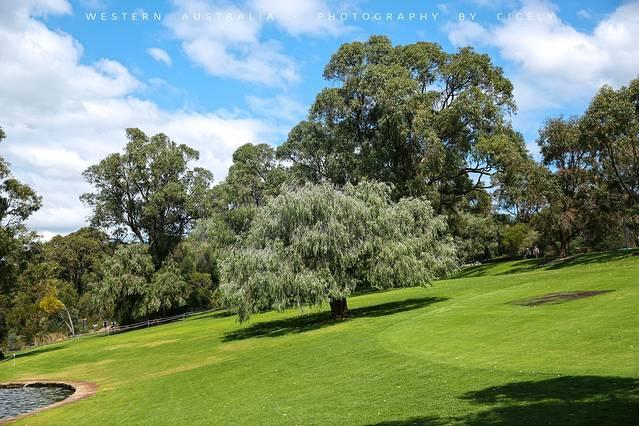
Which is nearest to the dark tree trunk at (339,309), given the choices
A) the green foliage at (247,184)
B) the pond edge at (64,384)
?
the pond edge at (64,384)

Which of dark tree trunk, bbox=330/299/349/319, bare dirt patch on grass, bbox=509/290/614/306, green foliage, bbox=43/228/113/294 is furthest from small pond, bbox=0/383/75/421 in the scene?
green foliage, bbox=43/228/113/294

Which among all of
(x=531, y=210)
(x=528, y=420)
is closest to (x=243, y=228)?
(x=531, y=210)

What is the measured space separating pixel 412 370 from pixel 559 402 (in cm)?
521

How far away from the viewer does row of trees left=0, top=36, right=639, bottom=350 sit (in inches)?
1054

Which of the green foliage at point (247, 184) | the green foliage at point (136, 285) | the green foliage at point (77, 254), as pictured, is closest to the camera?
the green foliage at point (247, 184)

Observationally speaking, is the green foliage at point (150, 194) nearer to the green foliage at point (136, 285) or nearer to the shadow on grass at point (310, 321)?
the green foliage at point (136, 285)

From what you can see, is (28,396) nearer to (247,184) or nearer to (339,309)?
(339,309)

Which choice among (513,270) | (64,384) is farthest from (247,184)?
(64,384)

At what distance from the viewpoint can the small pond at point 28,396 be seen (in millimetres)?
20812

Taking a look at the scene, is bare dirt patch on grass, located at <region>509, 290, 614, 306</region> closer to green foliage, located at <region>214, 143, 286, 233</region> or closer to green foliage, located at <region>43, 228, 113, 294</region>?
green foliage, located at <region>214, 143, 286, 233</region>

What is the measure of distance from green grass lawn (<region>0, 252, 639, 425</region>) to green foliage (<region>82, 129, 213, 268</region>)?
26893mm

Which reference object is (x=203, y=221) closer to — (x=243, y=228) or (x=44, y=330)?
(x=243, y=228)

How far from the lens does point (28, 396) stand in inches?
938

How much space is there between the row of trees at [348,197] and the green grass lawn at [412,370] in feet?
11.3
